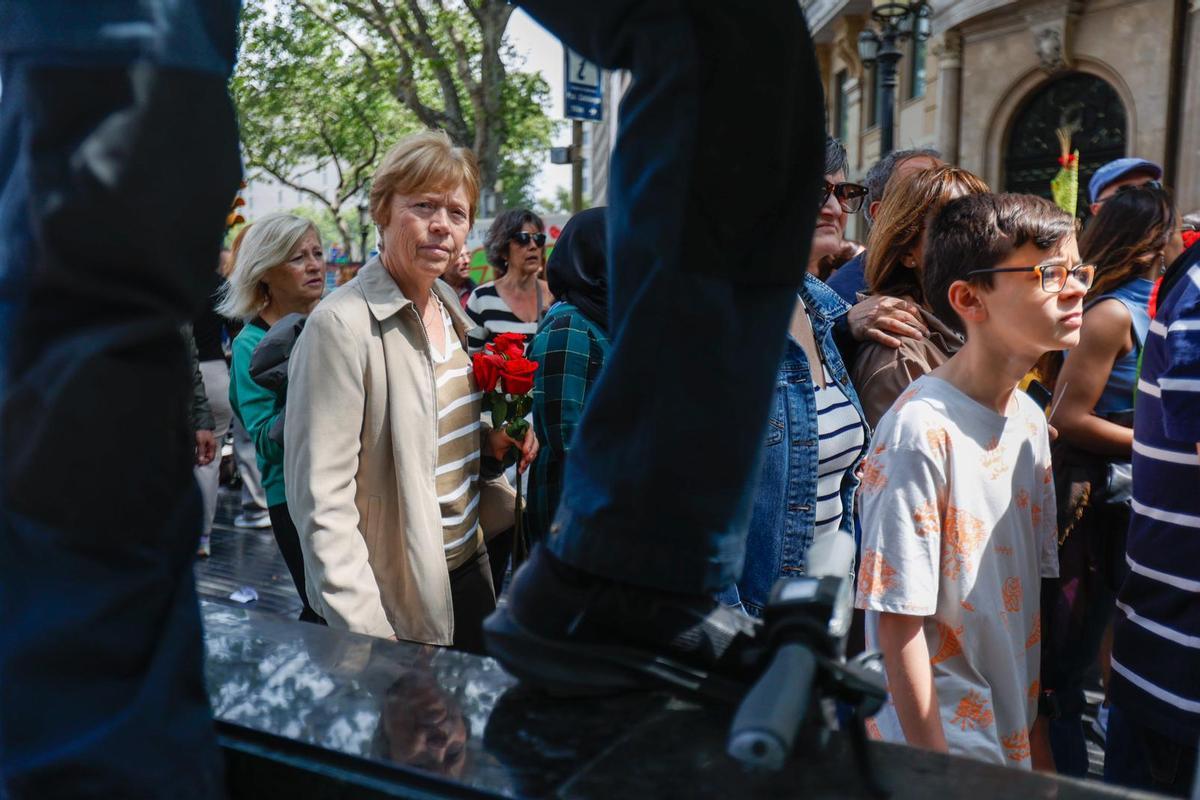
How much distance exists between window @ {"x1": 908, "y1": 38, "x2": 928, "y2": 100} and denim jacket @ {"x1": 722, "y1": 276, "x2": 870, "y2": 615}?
19.3 meters

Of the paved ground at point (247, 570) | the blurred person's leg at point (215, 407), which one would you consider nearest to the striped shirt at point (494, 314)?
the blurred person's leg at point (215, 407)

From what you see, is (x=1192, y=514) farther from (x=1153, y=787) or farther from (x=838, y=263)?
(x=838, y=263)

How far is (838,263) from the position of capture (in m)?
5.06

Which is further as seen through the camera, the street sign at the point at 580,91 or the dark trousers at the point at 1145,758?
the street sign at the point at 580,91

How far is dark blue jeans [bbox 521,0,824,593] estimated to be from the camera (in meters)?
1.33

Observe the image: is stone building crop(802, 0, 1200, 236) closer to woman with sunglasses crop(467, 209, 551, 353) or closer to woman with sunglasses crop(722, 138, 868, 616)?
woman with sunglasses crop(467, 209, 551, 353)

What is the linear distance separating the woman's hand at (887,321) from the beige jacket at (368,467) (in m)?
1.28

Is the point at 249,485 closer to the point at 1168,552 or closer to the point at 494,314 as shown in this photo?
the point at 494,314

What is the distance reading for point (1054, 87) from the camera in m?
16.0

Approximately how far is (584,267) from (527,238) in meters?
4.21

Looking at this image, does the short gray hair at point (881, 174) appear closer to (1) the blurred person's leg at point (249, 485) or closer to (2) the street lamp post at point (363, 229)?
(1) the blurred person's leg at point (249, 485)

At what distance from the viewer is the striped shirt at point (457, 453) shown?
3205 millimetres

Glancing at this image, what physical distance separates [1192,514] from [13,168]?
235cm

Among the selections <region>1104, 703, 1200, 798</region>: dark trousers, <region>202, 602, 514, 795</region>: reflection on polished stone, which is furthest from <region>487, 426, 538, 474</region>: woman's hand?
<region>1104, 703, 1200, 798</region>: dark trousers
